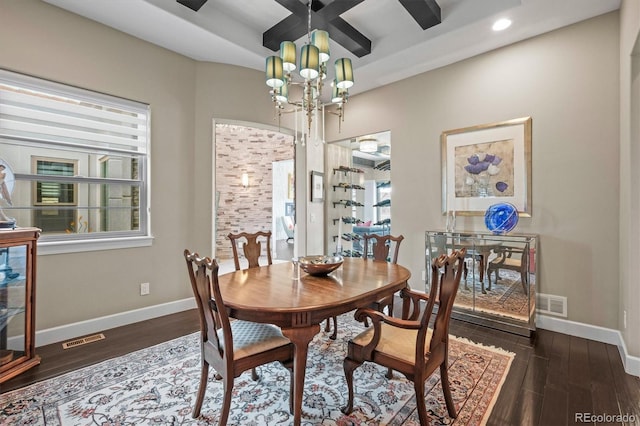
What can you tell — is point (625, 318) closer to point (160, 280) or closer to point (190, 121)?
point (160, 280)

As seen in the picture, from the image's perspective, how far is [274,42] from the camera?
11.8ft

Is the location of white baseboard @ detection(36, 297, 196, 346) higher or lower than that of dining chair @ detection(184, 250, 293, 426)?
lower

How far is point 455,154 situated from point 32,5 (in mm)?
4497

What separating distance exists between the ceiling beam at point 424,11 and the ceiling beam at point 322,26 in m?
0.52

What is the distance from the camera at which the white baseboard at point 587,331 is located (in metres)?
2.51

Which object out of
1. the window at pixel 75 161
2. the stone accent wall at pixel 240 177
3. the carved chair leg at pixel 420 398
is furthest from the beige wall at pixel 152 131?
the stone accent wall at pixel 240 177

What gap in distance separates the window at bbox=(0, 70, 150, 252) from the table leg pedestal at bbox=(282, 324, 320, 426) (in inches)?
101

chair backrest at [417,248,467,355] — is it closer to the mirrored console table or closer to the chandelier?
the chandelier

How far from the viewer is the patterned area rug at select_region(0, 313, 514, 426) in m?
1.79

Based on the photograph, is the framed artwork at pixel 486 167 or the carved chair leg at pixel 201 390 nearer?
the carved chair leg at pixel 201 390

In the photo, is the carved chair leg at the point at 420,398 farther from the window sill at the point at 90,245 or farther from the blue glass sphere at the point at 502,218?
the window sill at the point at 90,245

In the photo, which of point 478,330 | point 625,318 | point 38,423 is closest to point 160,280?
point 38,423

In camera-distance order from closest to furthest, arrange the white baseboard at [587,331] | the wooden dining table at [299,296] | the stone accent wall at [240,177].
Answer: the wooden dining table at [299,296] < the white baseboard at [587,331] < the stone accent wall at [240,177]

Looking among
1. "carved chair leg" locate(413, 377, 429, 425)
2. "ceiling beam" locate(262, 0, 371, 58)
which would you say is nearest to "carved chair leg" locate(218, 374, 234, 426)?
"carved chair leg" locate(413, 377, 429, 425)
